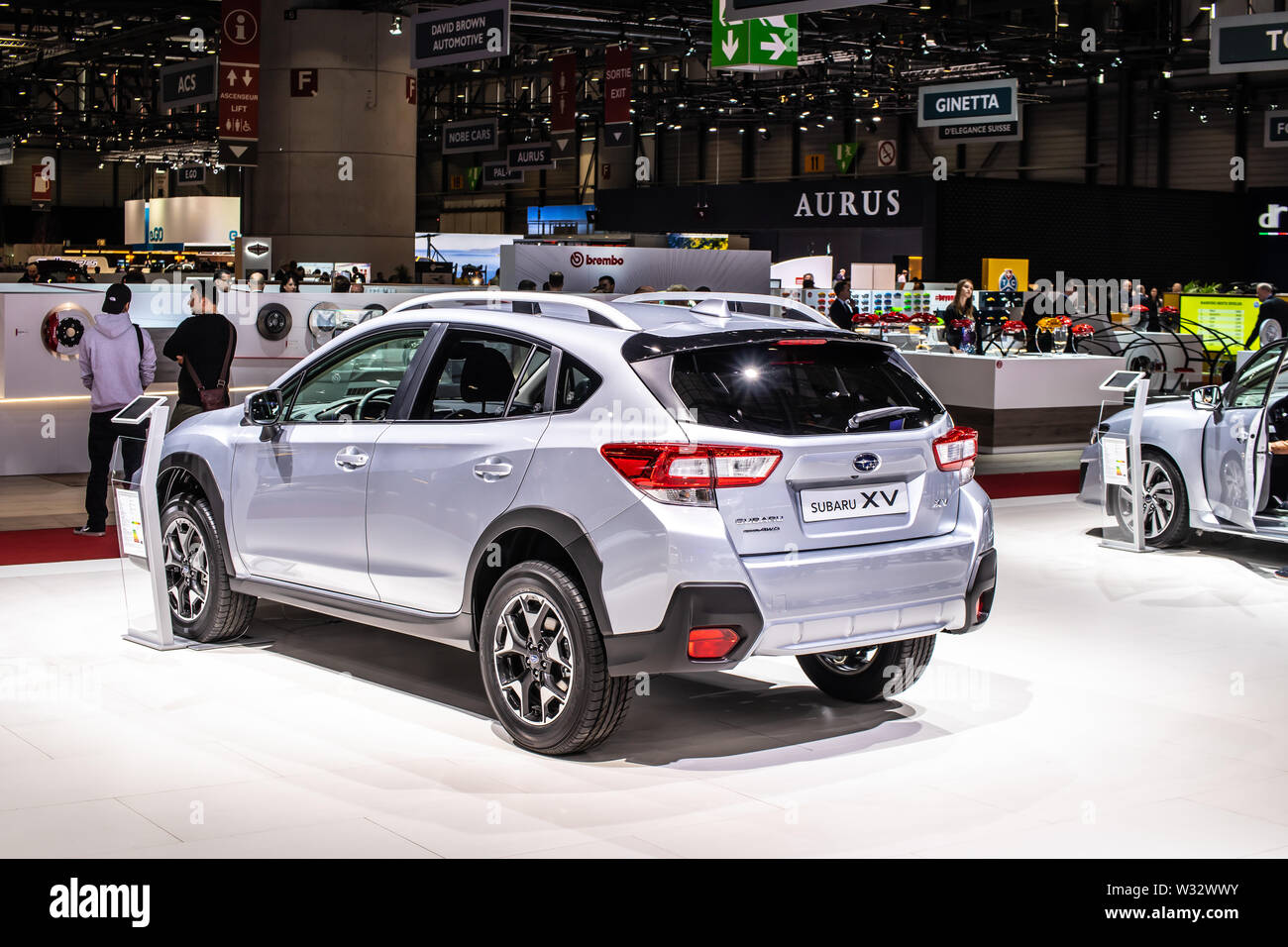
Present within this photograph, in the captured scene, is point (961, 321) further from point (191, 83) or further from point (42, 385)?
point (191, 83)

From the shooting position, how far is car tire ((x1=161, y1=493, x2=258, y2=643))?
22.8 feet

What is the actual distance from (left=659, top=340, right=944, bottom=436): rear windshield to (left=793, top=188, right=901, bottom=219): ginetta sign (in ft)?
85.2

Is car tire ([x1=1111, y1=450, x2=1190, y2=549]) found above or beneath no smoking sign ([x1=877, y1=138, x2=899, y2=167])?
beneath

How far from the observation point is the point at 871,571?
5.24m

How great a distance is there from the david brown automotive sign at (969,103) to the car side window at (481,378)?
1819 centimetres

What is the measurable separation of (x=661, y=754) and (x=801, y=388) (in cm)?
139

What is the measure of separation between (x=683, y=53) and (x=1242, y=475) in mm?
25472

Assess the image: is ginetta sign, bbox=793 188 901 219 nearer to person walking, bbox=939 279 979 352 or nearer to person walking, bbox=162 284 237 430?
person walking, bbox=939 279 979 352

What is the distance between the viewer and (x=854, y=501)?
5.26 metres

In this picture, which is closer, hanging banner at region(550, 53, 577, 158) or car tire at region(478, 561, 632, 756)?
car tire at region(478, 561, 632, 756)

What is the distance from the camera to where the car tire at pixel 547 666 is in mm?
5148

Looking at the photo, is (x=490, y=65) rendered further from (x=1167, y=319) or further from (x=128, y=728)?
(x=128, y=728)

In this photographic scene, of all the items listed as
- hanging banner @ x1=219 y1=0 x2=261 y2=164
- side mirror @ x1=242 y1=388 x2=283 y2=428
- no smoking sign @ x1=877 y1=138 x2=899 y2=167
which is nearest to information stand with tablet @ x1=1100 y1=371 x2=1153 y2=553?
side mirror @ x1=242 y1=388 x2=283 y2=428

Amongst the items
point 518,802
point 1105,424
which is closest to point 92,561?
point 518,802
